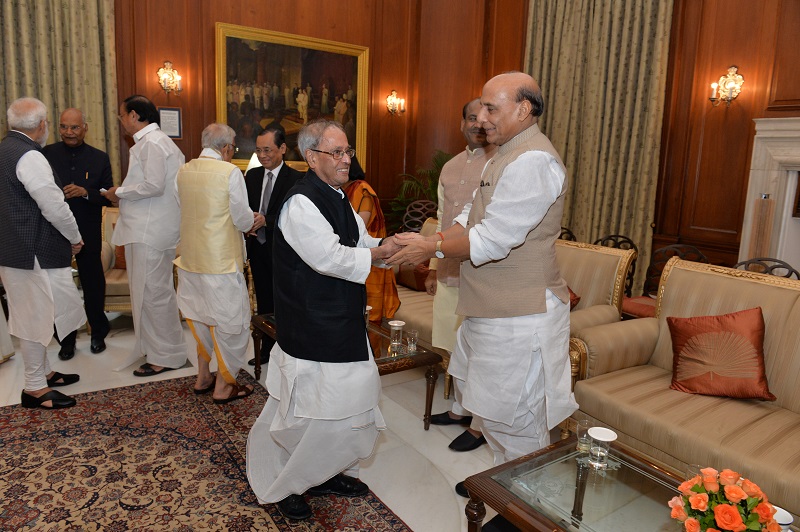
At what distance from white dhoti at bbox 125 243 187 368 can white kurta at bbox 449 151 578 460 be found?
101 inches

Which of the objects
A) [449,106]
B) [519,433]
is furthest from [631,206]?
[519,433]

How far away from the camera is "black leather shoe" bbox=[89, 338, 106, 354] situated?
471 cm

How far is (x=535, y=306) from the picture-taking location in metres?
2.23

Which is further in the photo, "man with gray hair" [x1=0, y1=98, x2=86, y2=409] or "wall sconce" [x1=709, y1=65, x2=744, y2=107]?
"wall sconce" [x1=709, y1=65, x2=744, y2=107]

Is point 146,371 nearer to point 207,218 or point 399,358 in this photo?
point 207,218

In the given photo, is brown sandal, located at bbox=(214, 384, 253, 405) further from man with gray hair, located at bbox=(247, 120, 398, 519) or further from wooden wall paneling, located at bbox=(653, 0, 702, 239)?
wooden wall paneling, located at bbox=(653, 0, 702, 239)

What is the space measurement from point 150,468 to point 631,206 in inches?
229

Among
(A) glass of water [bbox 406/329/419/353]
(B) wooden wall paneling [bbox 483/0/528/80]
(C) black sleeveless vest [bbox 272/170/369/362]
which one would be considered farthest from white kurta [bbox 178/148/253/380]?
(B) wooden wall paneling [bbox 483/0/528/80]

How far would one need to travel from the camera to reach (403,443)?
3.35 m

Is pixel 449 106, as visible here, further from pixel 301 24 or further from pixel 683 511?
pixel 683 511

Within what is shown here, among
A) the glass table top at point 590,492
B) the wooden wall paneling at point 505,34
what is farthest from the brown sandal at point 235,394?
the wooden wall paneling at point 505,34

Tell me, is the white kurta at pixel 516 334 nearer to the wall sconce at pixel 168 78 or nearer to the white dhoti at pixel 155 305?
the white dhoti at pixel 155 305

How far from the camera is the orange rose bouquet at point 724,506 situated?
54.9 inches

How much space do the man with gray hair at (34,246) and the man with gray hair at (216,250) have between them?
0.68 m
